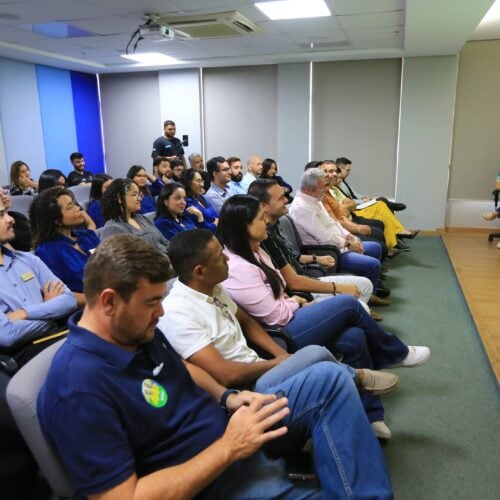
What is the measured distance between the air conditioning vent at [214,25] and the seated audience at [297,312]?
114 inches

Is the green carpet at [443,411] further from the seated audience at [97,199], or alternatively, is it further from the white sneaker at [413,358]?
the seated audience at [97,199]

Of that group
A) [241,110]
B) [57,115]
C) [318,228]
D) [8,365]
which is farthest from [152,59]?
[8,365]

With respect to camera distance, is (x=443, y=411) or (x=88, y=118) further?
(x=88, y=118)

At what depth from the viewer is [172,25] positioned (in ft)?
14.9

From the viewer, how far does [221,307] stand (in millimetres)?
1740

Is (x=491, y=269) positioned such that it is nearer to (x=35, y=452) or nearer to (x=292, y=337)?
(x=292, y=337)

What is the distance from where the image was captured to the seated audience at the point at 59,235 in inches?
99.8

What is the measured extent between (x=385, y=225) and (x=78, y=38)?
4124 millimetres

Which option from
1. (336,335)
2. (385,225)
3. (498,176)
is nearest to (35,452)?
(336,335)

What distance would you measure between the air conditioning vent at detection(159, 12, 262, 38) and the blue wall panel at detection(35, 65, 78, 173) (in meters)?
3.27

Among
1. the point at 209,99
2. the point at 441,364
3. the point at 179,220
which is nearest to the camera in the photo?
the point at 441,364

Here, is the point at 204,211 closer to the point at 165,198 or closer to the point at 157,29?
the point at 165,198

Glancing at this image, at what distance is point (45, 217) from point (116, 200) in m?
0.74

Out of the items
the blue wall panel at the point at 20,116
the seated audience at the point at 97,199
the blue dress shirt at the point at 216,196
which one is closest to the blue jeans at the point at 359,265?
the blue dress shirt at the point at 216,196
